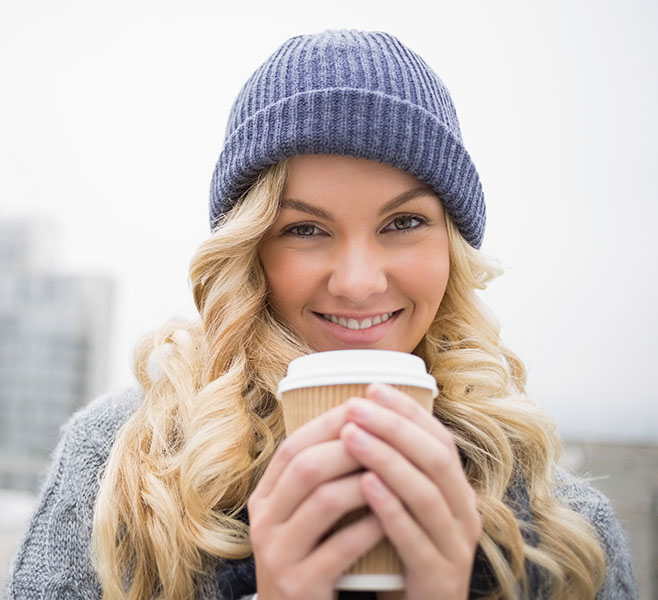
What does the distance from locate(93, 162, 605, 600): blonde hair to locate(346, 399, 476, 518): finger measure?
1.74ft

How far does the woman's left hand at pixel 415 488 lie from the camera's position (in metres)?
0.94

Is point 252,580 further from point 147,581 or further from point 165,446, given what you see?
point 165,446

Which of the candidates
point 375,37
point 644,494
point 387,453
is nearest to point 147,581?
point 387,453

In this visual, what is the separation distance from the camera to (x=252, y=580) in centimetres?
149

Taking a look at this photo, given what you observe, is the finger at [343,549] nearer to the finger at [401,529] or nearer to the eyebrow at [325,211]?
the finger at [401,529]

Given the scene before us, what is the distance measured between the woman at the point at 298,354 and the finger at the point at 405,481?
20.5 inches

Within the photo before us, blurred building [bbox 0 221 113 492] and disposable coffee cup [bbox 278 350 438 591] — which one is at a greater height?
disposable coffee cup [bbox 278 350 438 591]

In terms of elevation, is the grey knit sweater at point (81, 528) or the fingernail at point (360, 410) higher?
the fingernail at point (360, 410)

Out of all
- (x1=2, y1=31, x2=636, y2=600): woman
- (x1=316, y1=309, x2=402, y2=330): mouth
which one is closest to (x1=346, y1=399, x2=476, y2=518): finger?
(x1=2, y1=31, x2=636, y2=600): woman

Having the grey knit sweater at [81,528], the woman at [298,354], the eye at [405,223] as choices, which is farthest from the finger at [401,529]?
the eye at [405,223]

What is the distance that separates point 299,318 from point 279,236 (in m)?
0.24

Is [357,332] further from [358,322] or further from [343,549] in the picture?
[343,549]

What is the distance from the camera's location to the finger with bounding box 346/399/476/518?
94cm

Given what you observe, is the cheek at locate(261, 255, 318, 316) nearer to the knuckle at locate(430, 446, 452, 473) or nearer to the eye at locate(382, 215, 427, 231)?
the eye at locate(382, 215, 427, 231)
